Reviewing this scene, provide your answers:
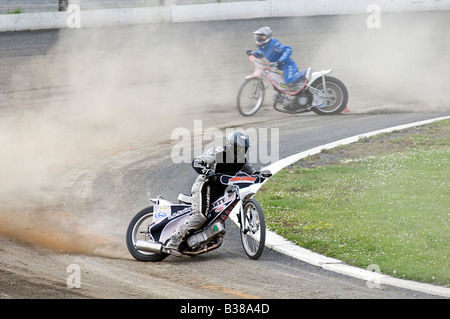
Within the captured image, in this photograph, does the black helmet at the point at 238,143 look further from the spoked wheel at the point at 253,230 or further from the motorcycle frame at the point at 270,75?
the motorcycle frame at the point at 270,75

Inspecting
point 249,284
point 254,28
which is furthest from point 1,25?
point 249,284

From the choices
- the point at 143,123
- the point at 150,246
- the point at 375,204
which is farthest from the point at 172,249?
the point at 143,123

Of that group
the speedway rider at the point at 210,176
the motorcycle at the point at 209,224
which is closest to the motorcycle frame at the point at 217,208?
the motorcycle at the point at 209,224

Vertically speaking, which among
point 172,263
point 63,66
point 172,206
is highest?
point 63,66

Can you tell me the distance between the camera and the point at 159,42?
26.7 metres

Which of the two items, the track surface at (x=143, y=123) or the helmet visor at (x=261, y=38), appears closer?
the track surface at (x=143, y=123)

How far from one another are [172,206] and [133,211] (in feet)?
8.16

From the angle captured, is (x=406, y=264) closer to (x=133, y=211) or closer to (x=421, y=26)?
(x=133, y=211)

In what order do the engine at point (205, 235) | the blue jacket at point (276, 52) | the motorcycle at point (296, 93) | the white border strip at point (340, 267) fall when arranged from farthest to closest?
the motorcycle at point (296, 93)
the blue jacket at point (276, 52)
the engine at point (205, 235)
the white border strip at point (340, 267)

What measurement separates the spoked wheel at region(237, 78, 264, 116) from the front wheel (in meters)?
1.56

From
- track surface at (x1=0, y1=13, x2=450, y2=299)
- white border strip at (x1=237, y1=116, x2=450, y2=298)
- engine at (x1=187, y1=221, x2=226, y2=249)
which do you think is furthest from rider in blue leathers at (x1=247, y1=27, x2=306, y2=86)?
engine at (x1=187, y1=221, x2=226, y2=249)

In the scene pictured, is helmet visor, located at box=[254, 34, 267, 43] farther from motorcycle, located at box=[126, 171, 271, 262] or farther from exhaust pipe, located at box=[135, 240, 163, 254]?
exhaust pipe, located at box=[135, 240, 163, 254]

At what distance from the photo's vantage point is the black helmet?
9508 millimetres

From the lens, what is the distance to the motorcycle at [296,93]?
19047 mm
